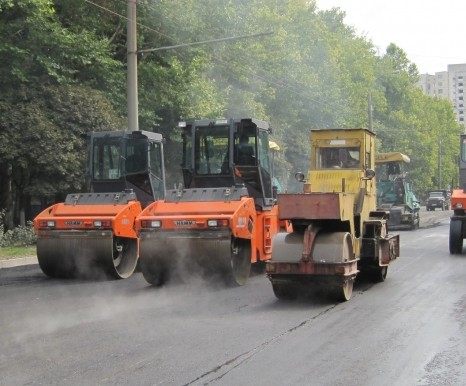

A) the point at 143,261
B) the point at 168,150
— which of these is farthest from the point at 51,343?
the point at 168,150

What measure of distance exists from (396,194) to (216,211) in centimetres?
2013

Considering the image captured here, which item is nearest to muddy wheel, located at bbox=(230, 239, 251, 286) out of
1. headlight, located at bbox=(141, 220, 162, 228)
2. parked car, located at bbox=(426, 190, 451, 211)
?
headlight, located at bbox=(141, 220, 162, 228)

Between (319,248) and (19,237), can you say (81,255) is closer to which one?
(319,248)

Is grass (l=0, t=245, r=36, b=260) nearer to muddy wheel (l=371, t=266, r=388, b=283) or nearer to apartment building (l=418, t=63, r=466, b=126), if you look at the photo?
muddy wheel (l=371, t=266, r=388, b=283)

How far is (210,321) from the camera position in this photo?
834 centimetres

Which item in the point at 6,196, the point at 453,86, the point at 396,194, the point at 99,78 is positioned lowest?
the point at 396,194

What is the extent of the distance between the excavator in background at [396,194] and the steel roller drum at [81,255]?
1823 centimetres

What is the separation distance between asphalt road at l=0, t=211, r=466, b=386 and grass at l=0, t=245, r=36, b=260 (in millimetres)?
4331

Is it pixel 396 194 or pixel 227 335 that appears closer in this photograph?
pixel 227 335

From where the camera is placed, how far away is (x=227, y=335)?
24.6 ft

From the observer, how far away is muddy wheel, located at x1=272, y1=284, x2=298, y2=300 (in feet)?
32.0

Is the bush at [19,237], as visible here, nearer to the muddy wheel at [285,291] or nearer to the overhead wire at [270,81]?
the overhead wire at [270,81]

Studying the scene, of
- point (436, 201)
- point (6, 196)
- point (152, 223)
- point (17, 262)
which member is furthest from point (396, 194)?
point (436, 201)

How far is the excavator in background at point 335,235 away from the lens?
9406mm
